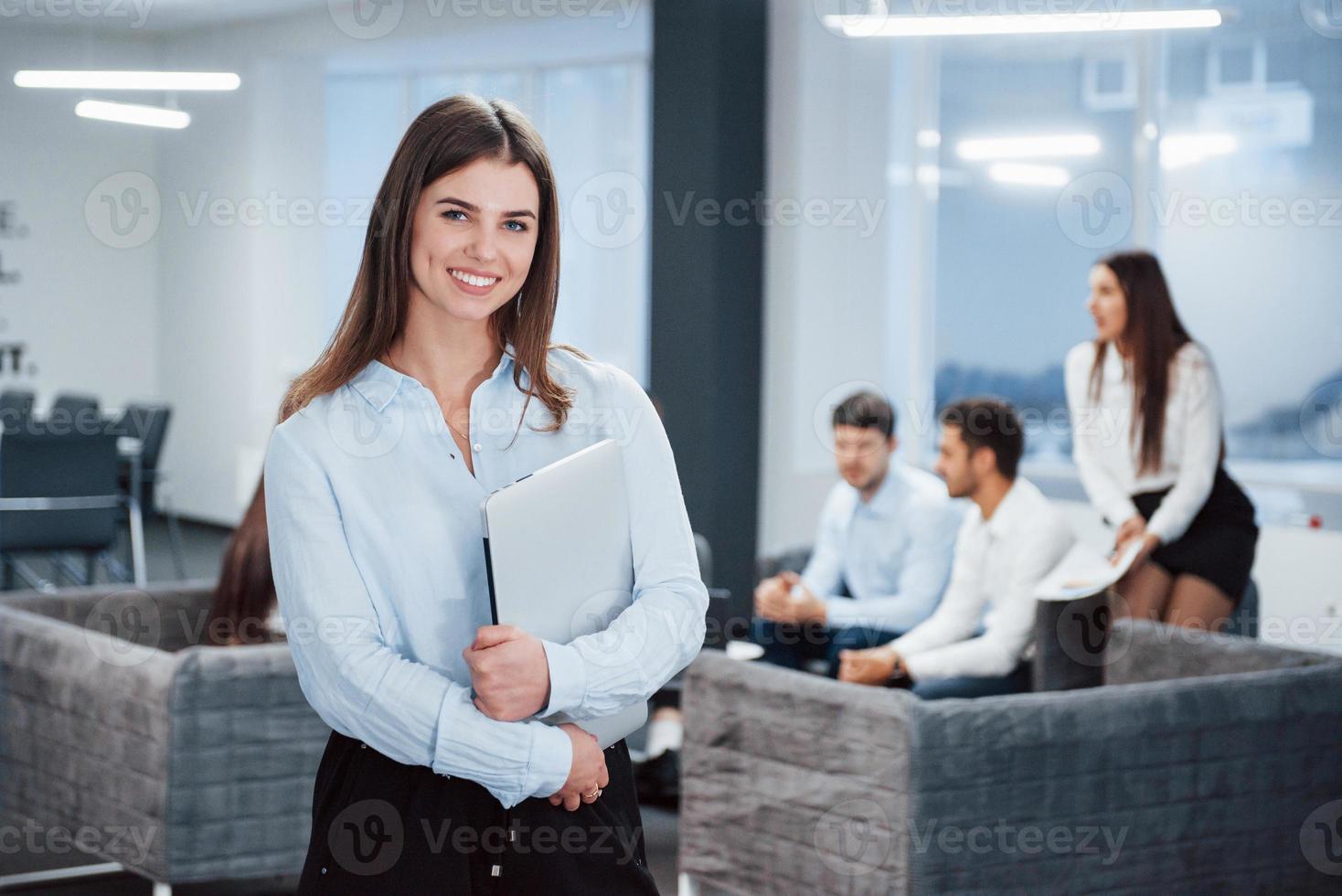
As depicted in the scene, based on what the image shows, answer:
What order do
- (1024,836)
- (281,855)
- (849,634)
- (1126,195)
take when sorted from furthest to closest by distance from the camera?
(1126,195)
(849,634)
(281,855)
(1024,836)

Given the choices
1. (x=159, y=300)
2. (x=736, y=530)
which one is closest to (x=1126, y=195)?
(x=736, y=530)

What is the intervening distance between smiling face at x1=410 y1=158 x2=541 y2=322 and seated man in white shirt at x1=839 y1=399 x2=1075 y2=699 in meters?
2.09

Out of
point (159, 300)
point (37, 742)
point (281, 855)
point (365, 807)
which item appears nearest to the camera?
point (365, 807)

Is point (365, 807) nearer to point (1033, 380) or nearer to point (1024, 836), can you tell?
point (1024, 836)

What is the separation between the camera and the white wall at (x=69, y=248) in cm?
917

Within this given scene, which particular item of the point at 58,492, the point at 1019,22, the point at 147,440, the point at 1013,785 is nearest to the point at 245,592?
the point at 1013,785

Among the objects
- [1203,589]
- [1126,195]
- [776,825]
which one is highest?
[1126,195]

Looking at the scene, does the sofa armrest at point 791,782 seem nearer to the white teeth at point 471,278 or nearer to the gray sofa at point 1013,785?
the gray sofa at point 1013,785

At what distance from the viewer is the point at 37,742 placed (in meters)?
3.00

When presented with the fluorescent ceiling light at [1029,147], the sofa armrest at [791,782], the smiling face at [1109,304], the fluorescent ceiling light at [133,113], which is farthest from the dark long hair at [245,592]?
the fluorescent ceiling light at [133,113]

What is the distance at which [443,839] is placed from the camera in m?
1.24

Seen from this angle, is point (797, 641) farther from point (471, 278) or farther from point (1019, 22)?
point (471, 278)

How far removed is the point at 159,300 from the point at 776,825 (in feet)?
27.0

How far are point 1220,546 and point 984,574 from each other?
2.83 feet
